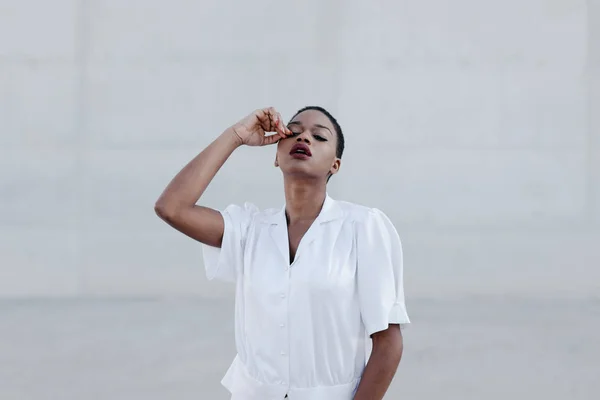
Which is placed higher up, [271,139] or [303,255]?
[271,139]

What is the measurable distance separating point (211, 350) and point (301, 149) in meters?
3.28

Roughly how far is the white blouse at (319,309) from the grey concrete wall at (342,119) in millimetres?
5226

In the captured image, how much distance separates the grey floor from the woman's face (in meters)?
2.36

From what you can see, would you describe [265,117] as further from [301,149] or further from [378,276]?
[378,276]

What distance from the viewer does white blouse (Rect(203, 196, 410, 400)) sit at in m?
1.44

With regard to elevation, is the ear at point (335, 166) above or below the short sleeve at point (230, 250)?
above

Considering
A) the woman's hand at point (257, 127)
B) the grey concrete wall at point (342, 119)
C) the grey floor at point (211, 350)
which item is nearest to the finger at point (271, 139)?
the woman's hand at point (257, 127)

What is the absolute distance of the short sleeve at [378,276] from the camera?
1.42m

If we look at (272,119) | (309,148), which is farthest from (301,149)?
(272,119)

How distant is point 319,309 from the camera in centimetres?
144

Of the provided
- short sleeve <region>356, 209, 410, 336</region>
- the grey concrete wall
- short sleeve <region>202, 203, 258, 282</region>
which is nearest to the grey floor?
the grey concrete wall

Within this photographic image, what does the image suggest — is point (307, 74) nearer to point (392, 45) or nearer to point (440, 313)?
point (392, 45)

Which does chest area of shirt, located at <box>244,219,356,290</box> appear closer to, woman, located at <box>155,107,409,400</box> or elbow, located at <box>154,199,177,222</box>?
woman, located at <box>155,107,409,400</box>

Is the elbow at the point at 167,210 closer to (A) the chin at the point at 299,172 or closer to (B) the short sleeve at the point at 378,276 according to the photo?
(A) the chin at the point at 299,172
